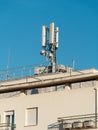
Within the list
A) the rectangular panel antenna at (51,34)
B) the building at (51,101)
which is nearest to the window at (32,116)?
the building at (51,101)

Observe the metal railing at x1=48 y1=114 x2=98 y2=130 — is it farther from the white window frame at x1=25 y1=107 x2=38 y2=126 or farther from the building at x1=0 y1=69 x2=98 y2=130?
the white window frame at x1=25 y1=107 x2=38 y2=126

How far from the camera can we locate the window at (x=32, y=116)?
4512 centimetres


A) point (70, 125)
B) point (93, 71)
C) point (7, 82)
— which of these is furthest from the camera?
point (7, 82)

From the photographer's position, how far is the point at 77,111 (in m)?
43.0

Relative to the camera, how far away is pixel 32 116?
1791 inches

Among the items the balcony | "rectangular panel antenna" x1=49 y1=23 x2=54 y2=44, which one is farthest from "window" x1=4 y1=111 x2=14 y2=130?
"rectangular panel antenna" x1=49 y1=23 x2=54 y2=44

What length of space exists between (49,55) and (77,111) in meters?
10.3

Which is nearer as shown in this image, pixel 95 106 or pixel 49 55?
pixel 95 106

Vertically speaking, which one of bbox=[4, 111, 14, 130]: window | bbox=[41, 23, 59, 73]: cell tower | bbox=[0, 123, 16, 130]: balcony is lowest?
bbox=[0, 123, 16, 130]: balcony

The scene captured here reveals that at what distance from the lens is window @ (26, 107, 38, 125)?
4512 centimetres

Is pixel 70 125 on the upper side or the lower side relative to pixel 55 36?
→ lower

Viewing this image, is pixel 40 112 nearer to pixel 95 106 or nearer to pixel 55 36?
pixel 95 106

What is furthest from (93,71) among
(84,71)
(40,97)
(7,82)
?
(7,82)

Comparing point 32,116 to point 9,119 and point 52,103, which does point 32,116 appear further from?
point 9,119
